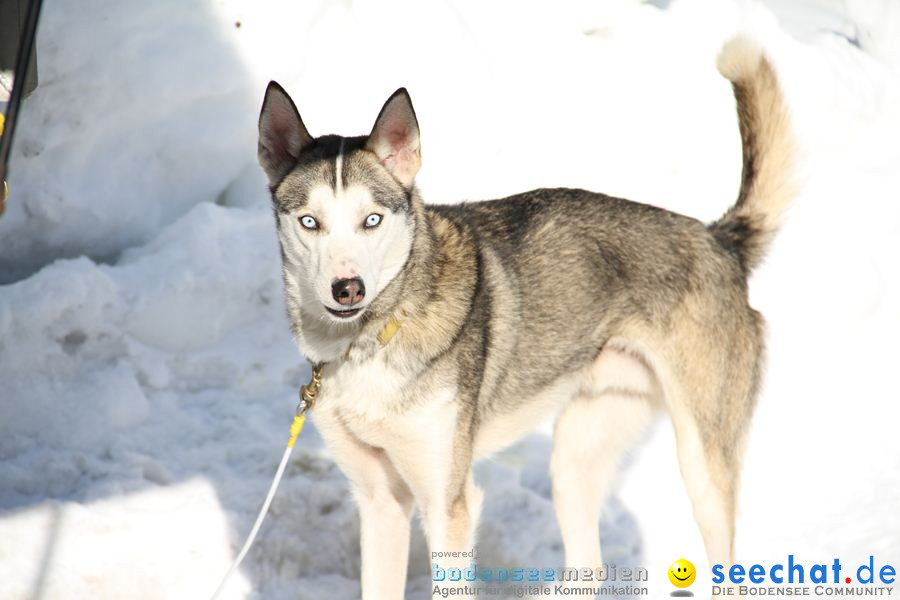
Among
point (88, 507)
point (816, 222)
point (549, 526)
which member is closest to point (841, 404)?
point (816, 222)

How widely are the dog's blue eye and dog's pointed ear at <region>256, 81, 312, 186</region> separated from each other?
27 cm

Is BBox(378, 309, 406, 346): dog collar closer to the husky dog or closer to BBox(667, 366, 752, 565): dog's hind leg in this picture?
the husky dog

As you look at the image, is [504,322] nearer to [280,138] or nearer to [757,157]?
[280,138]

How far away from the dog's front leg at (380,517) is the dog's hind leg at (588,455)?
0.80 meters

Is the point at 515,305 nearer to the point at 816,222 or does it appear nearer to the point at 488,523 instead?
the point at 488,523

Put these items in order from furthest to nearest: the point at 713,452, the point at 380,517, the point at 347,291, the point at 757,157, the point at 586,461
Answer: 1. the point at 586,461
2. the point at 757,157
3. the point at 713,452
4. the point at 380,517
5. the point at 347,291

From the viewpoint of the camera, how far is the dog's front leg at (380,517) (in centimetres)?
369

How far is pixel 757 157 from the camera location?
4219 millimetres

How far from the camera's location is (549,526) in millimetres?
Result: 4785

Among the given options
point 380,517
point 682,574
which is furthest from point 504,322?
point 682,574

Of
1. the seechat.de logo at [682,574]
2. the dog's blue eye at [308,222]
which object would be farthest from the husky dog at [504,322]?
the seechat.de logo at [682,574]

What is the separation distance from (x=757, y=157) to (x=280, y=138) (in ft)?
6.05

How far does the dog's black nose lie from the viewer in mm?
3086

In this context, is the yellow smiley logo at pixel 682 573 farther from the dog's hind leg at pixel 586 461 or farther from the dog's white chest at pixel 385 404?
the dog's white chest at pixel 385 404
